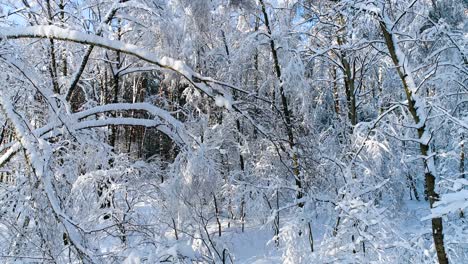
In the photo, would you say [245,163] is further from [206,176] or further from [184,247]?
[184,247]

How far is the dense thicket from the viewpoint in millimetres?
1983

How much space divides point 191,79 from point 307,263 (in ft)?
19.9

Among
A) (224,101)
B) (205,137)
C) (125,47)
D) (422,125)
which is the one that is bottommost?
(205,137)

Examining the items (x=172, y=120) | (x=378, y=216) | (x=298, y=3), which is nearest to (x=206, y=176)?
(x=172, y=120)

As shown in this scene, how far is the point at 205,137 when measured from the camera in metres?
11.1

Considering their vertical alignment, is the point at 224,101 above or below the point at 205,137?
above

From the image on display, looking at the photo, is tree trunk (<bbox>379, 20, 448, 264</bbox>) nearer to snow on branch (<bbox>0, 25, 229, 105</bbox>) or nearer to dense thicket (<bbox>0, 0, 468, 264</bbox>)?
dense thicket (<bbox>0, 0, 468, 264</bbox>)

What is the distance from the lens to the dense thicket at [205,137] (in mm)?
1983

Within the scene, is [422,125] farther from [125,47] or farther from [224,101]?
[125,47]

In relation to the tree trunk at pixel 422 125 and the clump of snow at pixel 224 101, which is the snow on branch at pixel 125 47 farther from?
the tree trunk at pixel 422 125

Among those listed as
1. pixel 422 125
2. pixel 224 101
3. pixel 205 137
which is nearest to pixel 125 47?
pixel 224 101

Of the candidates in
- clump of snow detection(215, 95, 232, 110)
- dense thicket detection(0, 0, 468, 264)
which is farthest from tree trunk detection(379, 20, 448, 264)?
A: clump of snow detection(215, 95, 232, 110)

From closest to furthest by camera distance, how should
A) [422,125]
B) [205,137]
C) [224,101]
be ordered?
[224,101]
[422,125]
[205,137]

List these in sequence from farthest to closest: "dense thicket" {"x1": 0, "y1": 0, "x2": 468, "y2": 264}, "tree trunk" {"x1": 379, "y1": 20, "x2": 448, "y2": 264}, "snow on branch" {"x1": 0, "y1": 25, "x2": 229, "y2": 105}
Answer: "tree trunk" {"x1": 379, "y1": 20, "x2": 448, "y2": 264}
"dense thicket" {"x1": 0, "y1": 0, "x2": 468, "y2": 264}
"snow on branch" {"x1": 0, "y1": 25, "x2": 229, "y2": 105}
